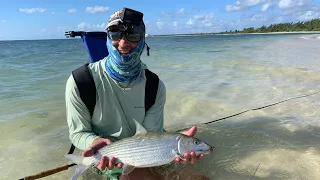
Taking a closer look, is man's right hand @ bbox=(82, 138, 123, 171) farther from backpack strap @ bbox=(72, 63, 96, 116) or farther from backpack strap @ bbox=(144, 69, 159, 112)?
backpack strap @ bbox=(144, 69, 159, 112)

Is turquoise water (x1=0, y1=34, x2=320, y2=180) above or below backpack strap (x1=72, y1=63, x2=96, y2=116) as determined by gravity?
below

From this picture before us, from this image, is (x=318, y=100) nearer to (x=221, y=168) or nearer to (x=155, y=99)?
(x=221, y=168)

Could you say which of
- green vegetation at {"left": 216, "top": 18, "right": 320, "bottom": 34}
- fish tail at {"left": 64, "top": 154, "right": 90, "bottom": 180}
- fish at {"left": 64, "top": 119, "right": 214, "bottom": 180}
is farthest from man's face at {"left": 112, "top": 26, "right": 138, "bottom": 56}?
green vegetation at {"left": 216, "top": 18, "right": 320, "bottom": 34}

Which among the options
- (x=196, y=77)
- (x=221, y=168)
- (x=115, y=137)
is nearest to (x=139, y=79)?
(x=115, y=137)

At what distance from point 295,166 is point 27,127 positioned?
4.82 metres

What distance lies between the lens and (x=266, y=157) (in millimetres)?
4383

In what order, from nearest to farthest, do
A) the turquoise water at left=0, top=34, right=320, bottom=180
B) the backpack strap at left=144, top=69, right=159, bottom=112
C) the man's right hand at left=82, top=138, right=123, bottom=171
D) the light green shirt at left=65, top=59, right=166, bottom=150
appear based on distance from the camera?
the man's right hand at left=82, top=138, right=123, bottom=171, the light green shirt at left=65, top=59, right=166, bottom=150, the backpack strap at left=144, top=69, right=159, bottom=112, the turquoise water at left=0, top=34, right=320, bottom=180

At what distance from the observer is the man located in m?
3.04

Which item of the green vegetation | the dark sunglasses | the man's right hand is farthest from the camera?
the green vegetation

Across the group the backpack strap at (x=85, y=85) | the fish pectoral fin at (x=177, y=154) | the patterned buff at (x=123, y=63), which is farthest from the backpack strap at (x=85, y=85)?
the fish pectoral fin at (x=177, y=154)

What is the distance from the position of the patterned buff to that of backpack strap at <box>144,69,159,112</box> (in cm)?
20

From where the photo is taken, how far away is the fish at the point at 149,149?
2.51 m

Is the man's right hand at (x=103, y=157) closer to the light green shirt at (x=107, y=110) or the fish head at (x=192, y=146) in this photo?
the light green shirt at (x=107, y=110)

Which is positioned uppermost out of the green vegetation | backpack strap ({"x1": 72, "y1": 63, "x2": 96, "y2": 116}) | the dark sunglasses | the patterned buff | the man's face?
the dark sunglasses
